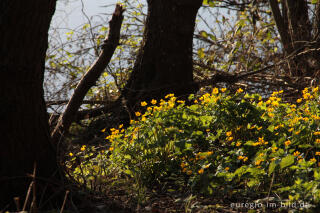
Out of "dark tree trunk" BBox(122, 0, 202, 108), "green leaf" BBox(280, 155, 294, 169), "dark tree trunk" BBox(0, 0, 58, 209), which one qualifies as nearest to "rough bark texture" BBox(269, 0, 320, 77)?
"dark tree trunk" BBox(122, 0, 202, 108)

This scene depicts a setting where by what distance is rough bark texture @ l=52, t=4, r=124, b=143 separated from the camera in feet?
10.7

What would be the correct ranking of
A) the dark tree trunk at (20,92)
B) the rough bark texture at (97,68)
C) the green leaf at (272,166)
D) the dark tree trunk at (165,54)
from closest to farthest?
the dark tree trunk at (20,92)
the green leaf at (272,166)
the rough bark texture at (97,68)
the dark tree trunk at (165,54)

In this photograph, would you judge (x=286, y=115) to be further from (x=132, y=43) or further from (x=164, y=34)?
(x=132, y=43)

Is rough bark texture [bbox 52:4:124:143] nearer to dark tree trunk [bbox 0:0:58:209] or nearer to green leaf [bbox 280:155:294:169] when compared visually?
dark tree trunk [bbox 0:0:58:209]

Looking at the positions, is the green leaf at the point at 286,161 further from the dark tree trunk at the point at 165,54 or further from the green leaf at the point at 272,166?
the dark tree trunk at the point at 165,54

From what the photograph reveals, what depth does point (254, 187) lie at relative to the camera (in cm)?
297

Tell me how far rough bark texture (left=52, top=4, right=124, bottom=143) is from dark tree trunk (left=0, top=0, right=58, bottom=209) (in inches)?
22.5

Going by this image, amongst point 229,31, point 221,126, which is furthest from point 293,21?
point 221,126

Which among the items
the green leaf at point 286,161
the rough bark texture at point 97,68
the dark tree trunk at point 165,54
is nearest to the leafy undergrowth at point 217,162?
the green leaf at point 286,161

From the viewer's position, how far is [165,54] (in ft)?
18.2

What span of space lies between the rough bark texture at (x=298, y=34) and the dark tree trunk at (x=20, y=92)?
16.3 ft

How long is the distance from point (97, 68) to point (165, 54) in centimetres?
236

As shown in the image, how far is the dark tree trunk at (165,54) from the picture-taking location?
18.1ft

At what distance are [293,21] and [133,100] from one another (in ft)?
11.9
